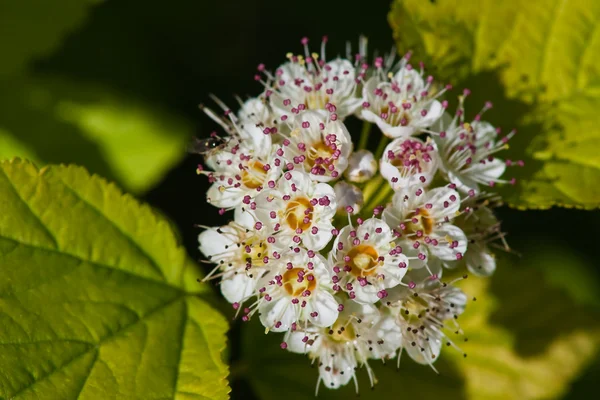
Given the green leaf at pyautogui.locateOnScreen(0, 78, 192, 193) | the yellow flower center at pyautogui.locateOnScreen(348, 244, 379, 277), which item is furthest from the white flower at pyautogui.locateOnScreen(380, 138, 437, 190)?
the green leaf at pyautogui.locateOnScreen(0, 78, 192, 193)

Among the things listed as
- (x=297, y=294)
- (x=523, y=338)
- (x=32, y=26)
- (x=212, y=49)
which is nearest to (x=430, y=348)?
(x=297, y=294)

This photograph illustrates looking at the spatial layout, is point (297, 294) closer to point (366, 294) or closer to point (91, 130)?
point (366, 294)

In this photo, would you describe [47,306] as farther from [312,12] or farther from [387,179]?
[312,12]

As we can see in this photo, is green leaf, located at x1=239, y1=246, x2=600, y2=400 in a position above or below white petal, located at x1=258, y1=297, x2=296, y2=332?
below

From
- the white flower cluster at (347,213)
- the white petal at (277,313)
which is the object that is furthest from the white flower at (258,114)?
the white petal at (277,313)

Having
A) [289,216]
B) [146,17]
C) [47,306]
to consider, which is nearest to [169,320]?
[47,306]

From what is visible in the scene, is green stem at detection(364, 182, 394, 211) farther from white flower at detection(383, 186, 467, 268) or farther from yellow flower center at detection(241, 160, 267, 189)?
yellow flower center at detection(241, 160, 267, 189)
